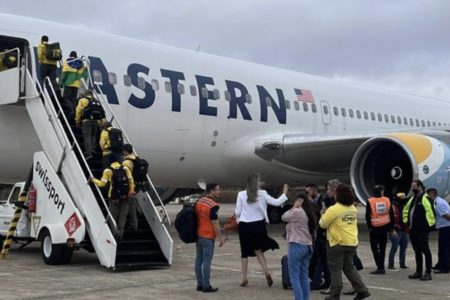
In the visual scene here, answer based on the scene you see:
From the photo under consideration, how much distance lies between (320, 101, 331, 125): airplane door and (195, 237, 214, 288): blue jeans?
9.38m

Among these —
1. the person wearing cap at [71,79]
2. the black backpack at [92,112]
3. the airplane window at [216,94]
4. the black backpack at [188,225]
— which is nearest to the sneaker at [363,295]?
the black backpack at [188,225]

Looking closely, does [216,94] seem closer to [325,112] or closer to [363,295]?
[325,112]

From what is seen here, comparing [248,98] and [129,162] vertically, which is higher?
[248,98]

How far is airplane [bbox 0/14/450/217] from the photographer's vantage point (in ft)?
37.3

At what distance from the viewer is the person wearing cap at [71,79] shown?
10.1 metres

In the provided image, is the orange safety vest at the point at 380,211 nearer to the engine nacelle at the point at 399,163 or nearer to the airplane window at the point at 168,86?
the engine nacelle at the point at 399,163

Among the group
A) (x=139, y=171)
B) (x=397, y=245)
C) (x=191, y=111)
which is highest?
(x=191, y=111)

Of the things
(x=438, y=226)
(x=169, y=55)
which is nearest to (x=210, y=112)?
(x=169, y=55)

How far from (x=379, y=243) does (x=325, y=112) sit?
799 cm

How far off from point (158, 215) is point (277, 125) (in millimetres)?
6146

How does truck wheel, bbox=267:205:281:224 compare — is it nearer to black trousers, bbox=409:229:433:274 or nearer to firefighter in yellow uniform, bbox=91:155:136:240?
firefighter in yellow uniform, bbox=91:155:136:240

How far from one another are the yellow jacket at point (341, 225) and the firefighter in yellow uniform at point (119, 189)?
3.28 m

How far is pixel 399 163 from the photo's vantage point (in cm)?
1395

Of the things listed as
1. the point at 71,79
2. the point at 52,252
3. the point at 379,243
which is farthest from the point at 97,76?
the point at 379,243
